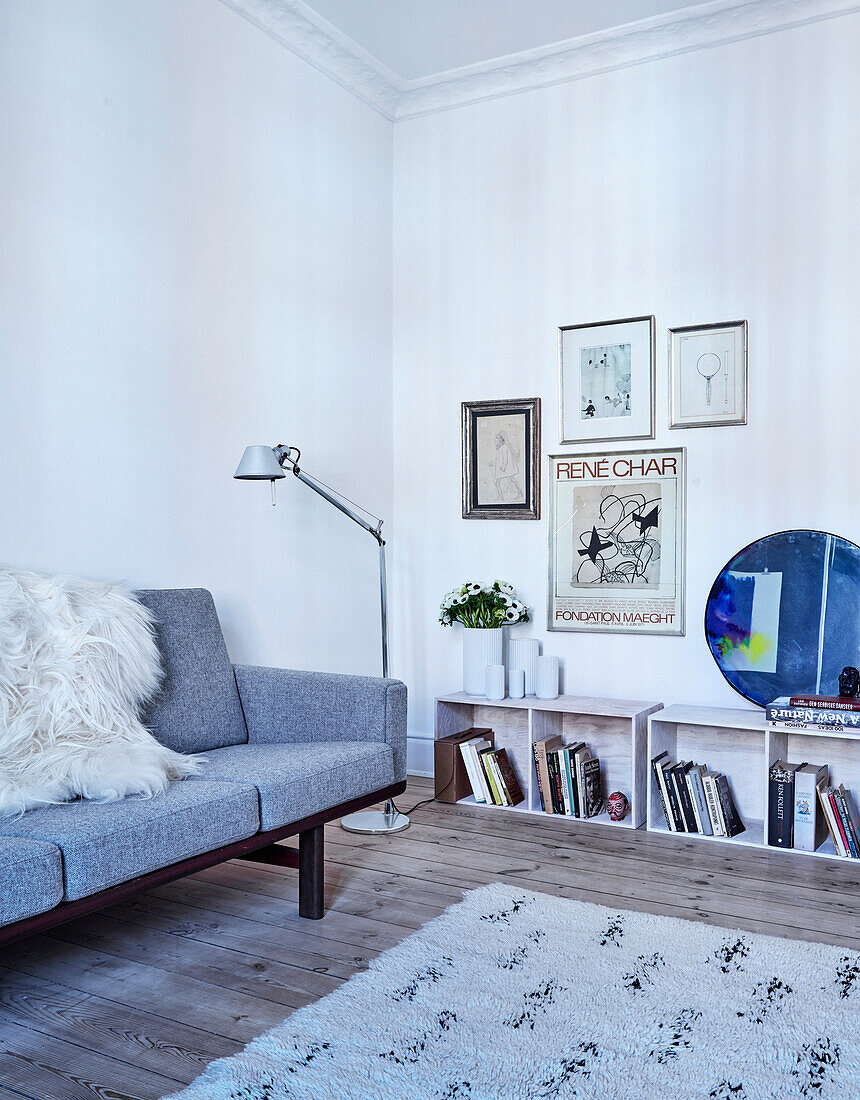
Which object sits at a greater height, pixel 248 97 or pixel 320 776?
pixel 248 97

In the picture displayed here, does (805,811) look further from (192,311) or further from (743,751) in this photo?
(192,311)

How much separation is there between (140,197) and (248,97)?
780 mm

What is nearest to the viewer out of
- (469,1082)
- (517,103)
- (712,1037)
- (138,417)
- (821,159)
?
(469,1082)

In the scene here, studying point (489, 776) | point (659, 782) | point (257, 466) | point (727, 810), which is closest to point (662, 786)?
point (659, 782)

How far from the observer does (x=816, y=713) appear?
3.22 m

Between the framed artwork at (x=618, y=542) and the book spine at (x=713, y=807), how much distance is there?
0.63 meters

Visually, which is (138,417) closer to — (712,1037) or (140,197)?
(140,197)

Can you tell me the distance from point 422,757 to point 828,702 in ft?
6.09

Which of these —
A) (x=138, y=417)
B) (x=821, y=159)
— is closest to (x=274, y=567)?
(x=138, y=417)

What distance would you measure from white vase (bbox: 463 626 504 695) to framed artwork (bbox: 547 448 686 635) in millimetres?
285

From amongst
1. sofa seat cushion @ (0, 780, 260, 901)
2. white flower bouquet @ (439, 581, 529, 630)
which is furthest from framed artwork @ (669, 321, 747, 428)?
sofa seat cushion @ (0, 780, 260, 901)

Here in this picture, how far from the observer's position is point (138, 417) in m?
3.14

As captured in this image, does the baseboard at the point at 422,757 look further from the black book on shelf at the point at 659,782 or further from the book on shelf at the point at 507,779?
the black book on shelf at the point at 659,782

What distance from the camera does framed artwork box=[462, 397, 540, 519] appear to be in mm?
4141
